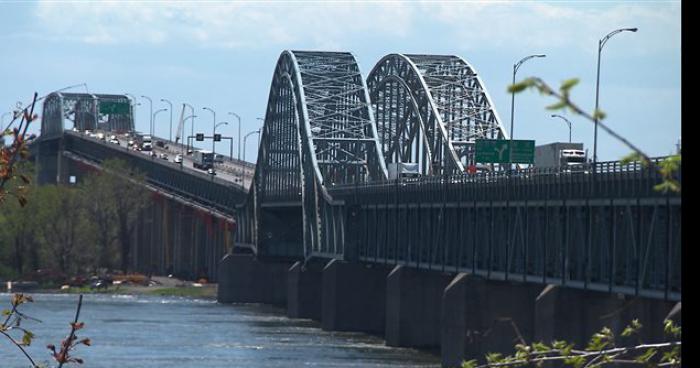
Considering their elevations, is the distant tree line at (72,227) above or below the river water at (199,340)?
above

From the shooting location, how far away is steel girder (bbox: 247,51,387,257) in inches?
5300

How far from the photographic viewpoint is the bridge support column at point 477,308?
257 ft

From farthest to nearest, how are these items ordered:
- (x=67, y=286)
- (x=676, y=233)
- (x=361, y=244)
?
1. (x=67, y=286)
2. (x=361, y=244)
3. (x=676, y=233)

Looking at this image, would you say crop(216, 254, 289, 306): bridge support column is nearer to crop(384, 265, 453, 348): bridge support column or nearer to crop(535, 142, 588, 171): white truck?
crop(535, 142, 588, 171): white truck

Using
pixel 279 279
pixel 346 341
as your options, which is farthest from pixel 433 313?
pixel 279 279

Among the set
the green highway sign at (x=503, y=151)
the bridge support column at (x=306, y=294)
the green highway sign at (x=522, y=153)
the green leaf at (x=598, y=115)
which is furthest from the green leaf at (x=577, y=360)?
the bridge support column at (x=306, y=294)

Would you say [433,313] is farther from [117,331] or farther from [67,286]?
[67,286]

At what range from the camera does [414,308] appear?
97.2 metres

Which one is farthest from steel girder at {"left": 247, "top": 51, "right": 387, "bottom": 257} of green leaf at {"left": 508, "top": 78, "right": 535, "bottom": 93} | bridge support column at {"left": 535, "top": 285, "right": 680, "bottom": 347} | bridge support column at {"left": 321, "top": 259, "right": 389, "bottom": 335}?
green leaf at {"left": 508, "top": 78, "right": 535, "bottom": 93}

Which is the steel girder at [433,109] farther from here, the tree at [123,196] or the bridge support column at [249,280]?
the tree at [123,196]

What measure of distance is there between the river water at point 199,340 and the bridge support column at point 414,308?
175 centimetres

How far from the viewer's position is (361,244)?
113 m

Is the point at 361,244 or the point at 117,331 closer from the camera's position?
the point at 117,331
